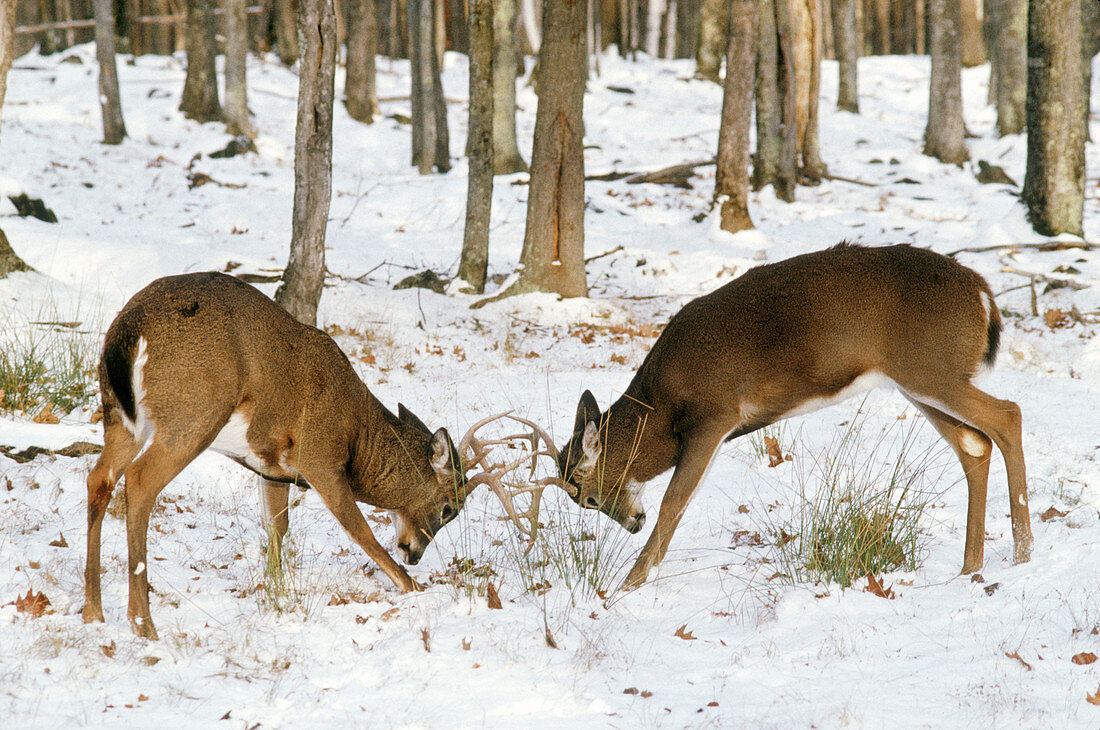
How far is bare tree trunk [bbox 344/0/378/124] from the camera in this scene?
23000 millimetres

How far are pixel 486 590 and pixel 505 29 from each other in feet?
49.4

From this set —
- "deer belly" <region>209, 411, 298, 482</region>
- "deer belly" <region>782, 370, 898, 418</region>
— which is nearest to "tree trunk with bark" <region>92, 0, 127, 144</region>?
"deer belly" <region>209, 411, 298, 482</region>

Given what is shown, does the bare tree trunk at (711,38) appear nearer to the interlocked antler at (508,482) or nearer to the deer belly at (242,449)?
the interlocked antler at (508,482)

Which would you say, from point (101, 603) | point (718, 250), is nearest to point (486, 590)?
point (101, 603)

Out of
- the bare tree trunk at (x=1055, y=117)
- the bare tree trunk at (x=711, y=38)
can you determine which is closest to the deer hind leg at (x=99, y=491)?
the bare tree trunk at (x=1055, y=117)

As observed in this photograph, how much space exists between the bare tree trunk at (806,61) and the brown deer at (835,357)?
44.1 feet

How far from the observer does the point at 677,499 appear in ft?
17.1

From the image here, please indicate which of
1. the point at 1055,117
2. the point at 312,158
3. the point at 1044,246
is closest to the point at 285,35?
the point at 312,158

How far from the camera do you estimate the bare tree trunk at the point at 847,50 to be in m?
24.8

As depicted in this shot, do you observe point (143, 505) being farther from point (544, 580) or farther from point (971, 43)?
point (971, 43)

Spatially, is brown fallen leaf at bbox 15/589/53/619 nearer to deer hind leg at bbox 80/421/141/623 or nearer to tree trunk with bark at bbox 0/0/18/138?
deer hind leg at bbox 80/421/141/623

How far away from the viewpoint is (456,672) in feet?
13.1

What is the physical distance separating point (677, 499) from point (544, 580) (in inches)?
35.0

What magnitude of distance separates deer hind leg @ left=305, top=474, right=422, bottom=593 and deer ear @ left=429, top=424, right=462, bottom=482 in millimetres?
524
